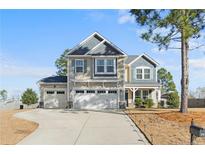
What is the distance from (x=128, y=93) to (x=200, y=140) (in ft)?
80.8

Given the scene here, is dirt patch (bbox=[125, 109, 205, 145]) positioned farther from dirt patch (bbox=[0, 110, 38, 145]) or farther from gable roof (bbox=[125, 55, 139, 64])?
gable roof (bbox=[125, 55, 139, 64])

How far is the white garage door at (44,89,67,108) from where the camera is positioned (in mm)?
37500

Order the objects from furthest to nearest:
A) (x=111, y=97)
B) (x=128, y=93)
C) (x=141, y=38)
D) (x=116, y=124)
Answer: (x=128, y=93) → (x=111, y=97) → (x=141, y=38) → (x=116, y=124)

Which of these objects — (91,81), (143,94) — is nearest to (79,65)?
(91,81)

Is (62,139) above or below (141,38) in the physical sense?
below

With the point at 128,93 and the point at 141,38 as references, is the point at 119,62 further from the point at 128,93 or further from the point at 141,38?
the point at 141,38

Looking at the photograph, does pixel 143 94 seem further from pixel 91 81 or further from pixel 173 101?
pixel 91 81

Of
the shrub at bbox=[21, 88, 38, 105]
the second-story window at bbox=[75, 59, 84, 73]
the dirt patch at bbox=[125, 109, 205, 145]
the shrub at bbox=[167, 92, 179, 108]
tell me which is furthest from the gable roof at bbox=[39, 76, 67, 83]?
the dirt patch at bbox=[125, 109, 205, 145]
